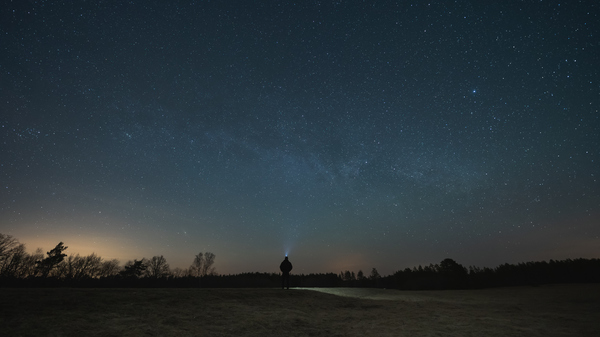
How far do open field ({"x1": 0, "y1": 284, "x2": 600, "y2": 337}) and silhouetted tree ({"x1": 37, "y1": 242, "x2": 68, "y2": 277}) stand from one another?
76.1 meters

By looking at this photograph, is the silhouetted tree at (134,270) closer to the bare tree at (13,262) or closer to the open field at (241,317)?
the bare tree at (13,262)

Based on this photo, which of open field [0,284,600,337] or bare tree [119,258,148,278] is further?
bare tree [119,258,148,278]

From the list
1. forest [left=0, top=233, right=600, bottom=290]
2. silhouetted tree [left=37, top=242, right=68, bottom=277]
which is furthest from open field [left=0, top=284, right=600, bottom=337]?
silhouetted tree [left=37, top=242, right=68, bottom=277]

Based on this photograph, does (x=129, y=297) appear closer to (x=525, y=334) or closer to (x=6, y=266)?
(x=525, y=334)

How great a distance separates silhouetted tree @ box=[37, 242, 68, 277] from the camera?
209ft

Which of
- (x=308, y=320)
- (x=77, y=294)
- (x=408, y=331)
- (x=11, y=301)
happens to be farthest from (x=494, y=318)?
(x=11, y=301)

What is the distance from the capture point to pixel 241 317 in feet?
31.6

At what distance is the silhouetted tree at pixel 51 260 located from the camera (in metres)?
63.6

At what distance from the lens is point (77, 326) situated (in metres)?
6.81

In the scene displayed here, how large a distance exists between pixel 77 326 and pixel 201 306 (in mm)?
4478

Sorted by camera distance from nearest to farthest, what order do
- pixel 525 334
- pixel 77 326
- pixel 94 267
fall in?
pixel 77 326
pixel 525 334
pixel 94 267

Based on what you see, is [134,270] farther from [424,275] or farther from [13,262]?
[424,275]

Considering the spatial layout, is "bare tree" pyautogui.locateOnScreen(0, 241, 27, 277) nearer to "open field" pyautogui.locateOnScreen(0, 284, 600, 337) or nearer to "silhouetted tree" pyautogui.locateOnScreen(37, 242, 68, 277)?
"silhouetted tree" pyautogui.locateOnScreen(37, 242, 68, 277)

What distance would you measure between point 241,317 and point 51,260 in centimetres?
8304
